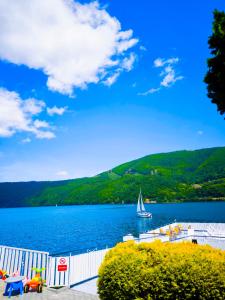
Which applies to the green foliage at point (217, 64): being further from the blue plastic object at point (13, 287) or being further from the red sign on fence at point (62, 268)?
the blue plastic object at point (13, 287)

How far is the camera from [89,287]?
9547 mm

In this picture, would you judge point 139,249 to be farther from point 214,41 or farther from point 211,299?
point 214,41

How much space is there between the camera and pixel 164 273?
18.6 ft

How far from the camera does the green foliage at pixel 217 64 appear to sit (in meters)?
11.6

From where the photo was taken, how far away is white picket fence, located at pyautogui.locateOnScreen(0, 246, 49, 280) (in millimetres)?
9977

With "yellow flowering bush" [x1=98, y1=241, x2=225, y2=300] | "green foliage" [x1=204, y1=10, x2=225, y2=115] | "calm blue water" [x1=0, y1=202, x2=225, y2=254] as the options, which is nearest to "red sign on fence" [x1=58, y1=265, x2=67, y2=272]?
"calm blue water" [x1=0, y1=202, x2=225, y2=254]

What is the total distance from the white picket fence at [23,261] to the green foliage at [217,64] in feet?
37.0

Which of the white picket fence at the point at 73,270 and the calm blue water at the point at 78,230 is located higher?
the white picket fence at the point at 73,270

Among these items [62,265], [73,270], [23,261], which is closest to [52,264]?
[62,265]

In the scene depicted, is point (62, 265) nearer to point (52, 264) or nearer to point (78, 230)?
point (52, 264)

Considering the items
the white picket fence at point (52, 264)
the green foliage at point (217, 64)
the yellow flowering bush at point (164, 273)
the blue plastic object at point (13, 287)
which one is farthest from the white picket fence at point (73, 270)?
the green foliage at point (217, 64)

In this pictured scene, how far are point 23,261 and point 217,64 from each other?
13.2m

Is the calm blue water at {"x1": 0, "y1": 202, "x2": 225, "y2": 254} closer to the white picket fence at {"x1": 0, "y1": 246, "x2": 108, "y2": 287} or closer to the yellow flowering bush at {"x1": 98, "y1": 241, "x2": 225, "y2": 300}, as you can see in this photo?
the white picket fence at {"x1": 0, "y1": 246, "x2": 108, "y2": 287}

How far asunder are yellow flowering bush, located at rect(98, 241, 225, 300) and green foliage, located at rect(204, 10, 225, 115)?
8.95 m
